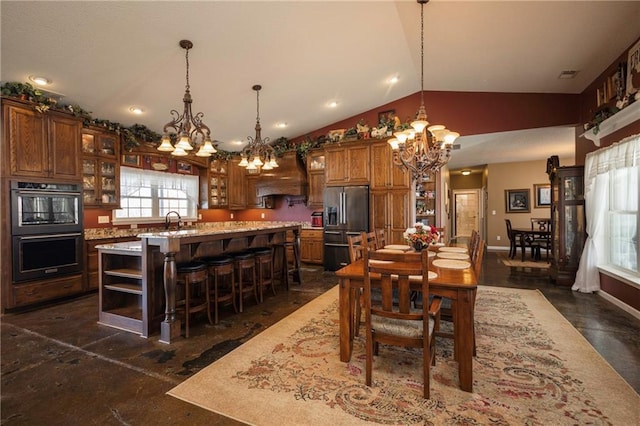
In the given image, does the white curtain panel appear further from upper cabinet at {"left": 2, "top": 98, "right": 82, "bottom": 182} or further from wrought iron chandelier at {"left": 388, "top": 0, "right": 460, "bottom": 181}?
upper cabinet at {"left": 2, "top": 98, "right": 82, "bottom": 182}

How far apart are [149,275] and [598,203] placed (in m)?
5.88

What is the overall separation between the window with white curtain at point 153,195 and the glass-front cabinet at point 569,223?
699 centimetres

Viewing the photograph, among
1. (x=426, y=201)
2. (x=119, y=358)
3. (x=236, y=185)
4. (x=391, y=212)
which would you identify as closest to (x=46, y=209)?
(x=119, y=358)

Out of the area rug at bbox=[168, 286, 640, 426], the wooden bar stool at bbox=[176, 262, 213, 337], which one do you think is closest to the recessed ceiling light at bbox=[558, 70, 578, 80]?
the area rug at bbox=[168, 286, 640, 426]

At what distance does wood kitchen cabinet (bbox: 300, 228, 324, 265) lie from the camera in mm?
6329

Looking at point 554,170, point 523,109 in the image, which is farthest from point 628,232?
point 523,109

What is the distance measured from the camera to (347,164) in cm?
583

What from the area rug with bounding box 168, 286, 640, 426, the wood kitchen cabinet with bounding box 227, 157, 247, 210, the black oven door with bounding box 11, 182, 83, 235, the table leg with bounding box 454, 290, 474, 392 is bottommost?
the area rug with bounding box 168, 286, 640, 426

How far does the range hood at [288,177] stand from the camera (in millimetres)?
6473

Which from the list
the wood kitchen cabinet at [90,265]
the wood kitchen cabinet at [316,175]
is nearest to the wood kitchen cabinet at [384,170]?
the wood kitchen cabinet at [316,175]

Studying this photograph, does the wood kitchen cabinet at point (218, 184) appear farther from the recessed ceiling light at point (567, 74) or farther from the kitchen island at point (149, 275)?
the recessed ceiling light at point (567, 74)

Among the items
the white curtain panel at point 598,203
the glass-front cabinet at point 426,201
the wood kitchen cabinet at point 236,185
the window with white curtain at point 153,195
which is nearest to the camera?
the white curtain panel at point 598,203

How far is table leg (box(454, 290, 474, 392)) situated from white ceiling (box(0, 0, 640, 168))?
9.65ft

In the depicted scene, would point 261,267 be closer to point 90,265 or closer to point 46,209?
point 90,265
